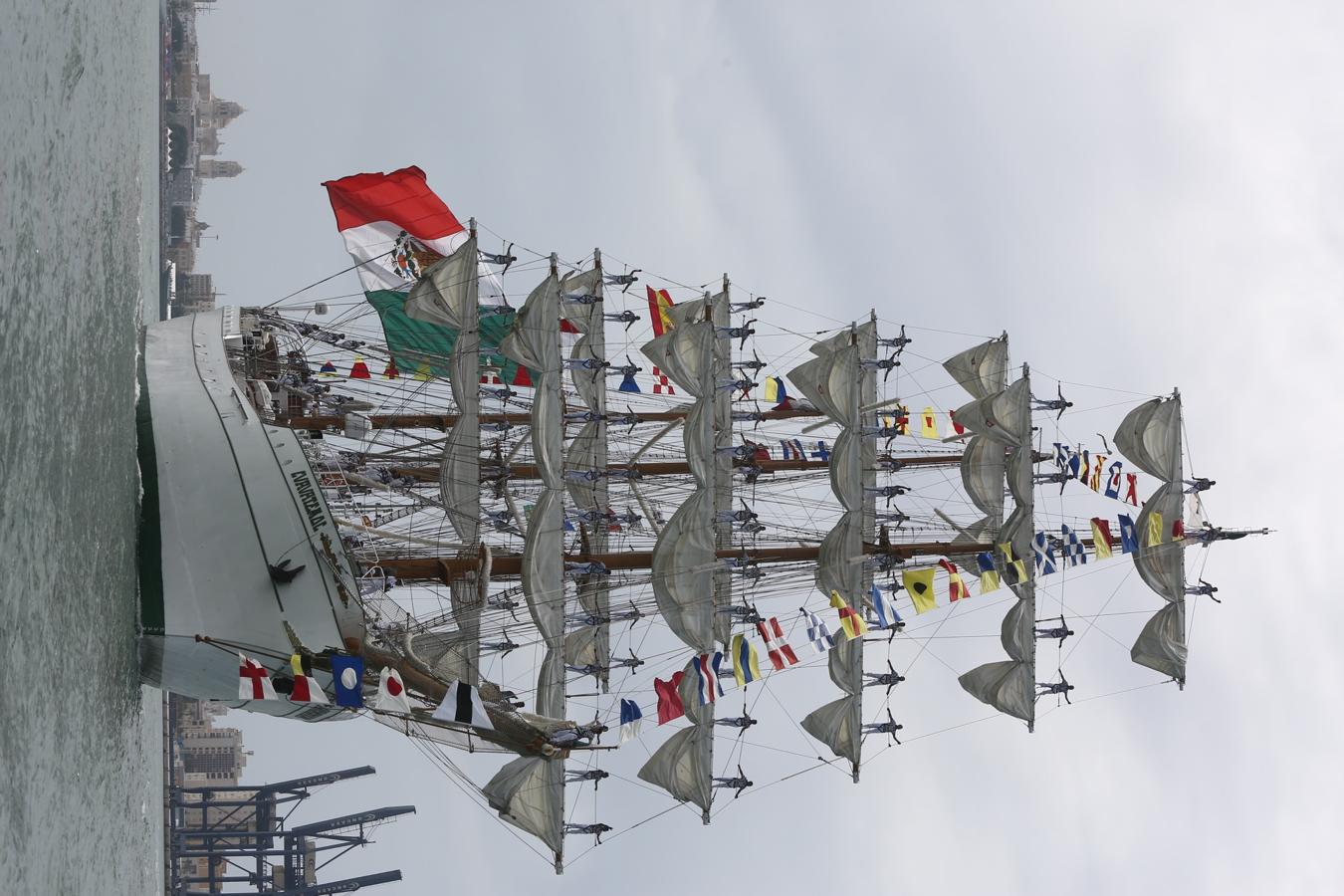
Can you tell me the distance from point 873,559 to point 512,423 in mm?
10435

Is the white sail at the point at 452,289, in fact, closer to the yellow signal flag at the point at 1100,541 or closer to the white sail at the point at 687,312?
the white sail at the point at 687,312

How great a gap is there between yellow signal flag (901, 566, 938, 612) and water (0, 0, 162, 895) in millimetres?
15606

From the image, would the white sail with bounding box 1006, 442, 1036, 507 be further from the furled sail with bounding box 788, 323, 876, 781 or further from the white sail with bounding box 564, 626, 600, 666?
the white sail with bounding box 564, 626, 600, 666

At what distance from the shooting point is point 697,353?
1341 inches

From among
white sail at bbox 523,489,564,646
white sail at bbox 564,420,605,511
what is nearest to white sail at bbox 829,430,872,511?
white sail at bbox 564,420,605,511

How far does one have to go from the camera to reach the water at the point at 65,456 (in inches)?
790

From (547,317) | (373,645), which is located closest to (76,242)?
(373,645)

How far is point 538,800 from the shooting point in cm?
3094

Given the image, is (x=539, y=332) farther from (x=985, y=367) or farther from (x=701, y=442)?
(x=985, y=367)

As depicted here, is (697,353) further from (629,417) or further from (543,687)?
(543,687)

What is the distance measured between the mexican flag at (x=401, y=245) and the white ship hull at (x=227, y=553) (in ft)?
23.3

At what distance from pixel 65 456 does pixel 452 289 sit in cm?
1173

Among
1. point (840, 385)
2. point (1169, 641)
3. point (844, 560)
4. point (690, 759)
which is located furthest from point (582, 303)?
point (1169, 641)

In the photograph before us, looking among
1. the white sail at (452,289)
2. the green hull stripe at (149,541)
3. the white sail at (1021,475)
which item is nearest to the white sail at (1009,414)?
the white sail at (1021,475)
